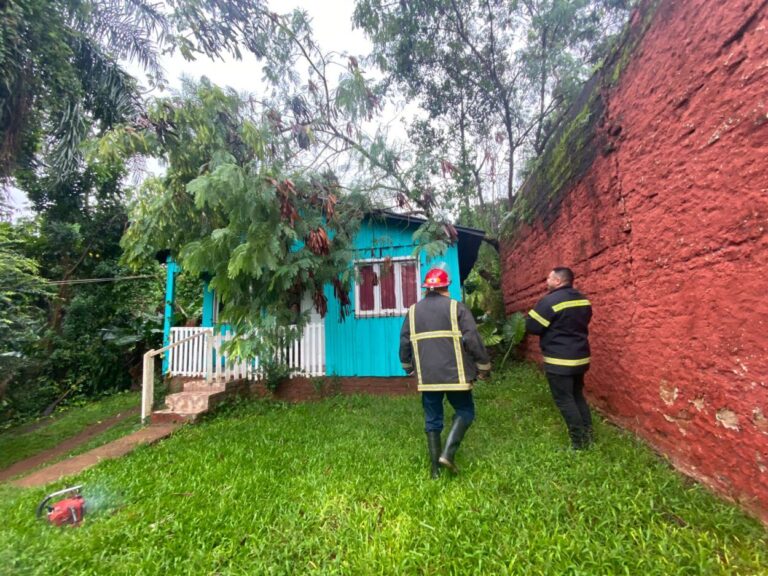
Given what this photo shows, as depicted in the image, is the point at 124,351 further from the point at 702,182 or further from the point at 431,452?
the point at 702,182

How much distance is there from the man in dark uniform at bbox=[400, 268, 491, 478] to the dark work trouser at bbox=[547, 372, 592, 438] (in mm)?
653

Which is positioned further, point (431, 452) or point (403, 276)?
point (403, 276)

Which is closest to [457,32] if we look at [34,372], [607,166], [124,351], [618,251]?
[607,166]

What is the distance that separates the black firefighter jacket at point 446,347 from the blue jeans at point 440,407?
116mm

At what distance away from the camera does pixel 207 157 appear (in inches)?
171

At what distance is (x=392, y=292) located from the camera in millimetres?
6648

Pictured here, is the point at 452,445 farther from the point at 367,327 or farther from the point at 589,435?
the point at 367,327

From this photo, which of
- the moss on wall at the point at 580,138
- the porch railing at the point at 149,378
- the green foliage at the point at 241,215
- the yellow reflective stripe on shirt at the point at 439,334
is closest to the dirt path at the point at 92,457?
the porch railing at the point at 149,378

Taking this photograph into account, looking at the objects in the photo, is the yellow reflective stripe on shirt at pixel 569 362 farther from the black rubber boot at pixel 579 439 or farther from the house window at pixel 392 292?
the house window at pixel 392 292

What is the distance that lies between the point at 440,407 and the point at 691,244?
217cm

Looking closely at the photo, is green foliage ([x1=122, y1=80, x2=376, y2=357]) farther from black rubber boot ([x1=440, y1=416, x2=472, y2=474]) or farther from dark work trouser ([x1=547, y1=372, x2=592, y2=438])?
dark work trouser ([x1=547, y1=372, x2=592, y2=438])

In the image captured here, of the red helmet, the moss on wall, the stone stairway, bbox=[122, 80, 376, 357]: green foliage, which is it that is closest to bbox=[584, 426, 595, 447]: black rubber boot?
the red helmet

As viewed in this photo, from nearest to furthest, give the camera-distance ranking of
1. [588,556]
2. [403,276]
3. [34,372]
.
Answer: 1. [588,556]
2. [403,276]
3. [34,372]

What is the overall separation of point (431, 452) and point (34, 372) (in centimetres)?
1101
